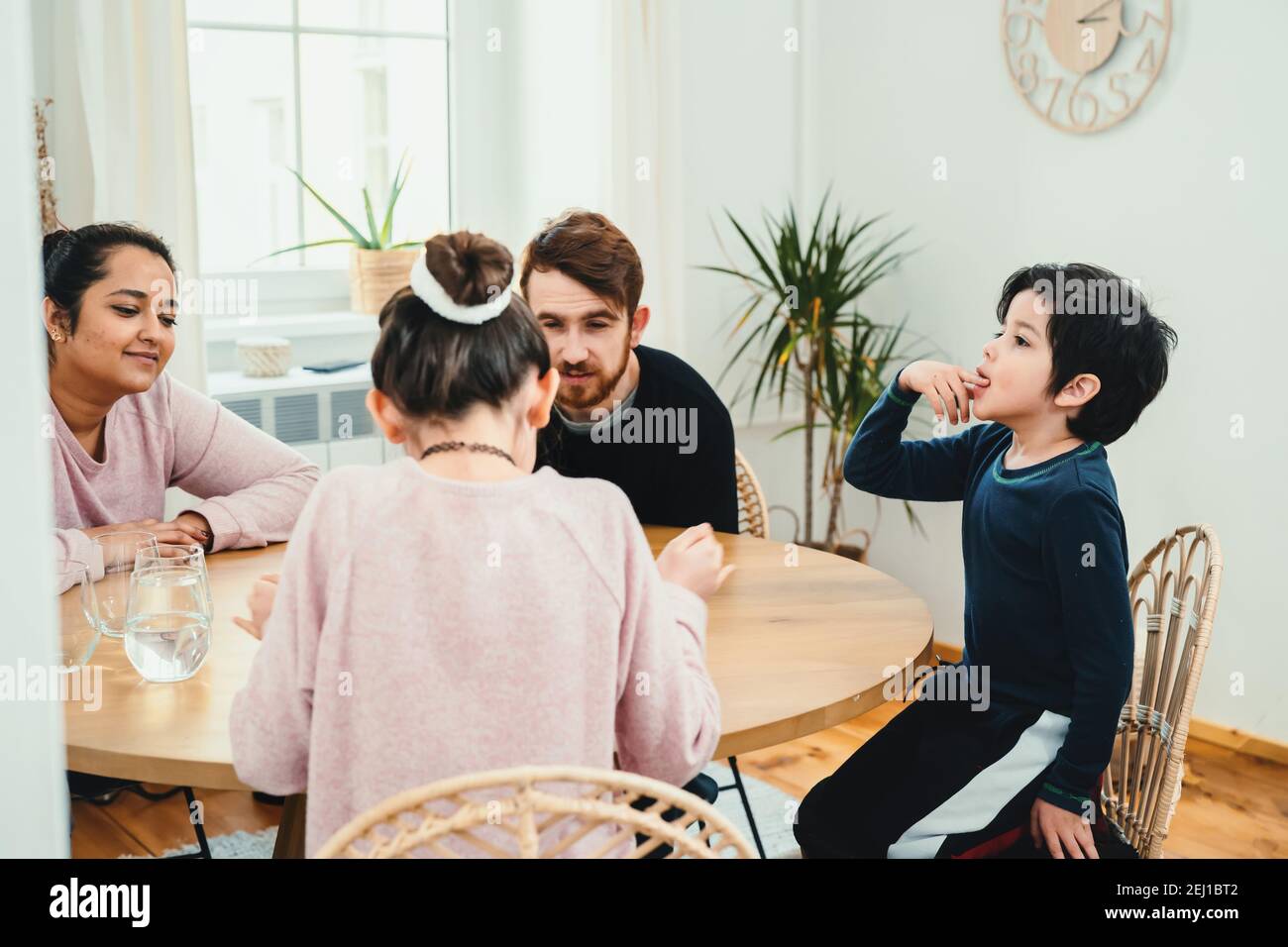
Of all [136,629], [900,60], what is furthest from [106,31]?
[900,60]

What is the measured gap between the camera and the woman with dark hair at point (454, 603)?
1.07 m

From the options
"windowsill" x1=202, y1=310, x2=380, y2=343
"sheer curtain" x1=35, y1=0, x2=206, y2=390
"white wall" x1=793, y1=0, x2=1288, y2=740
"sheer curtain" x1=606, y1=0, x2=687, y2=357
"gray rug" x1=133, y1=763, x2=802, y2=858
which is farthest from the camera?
"sheer curtain" x1=606, y1=0, x2=687, y2=357

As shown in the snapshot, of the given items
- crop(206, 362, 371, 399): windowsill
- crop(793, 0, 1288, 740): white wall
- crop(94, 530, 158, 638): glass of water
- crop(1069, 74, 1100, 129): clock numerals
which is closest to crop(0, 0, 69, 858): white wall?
crop(94, 530, 158, 638): glass of water

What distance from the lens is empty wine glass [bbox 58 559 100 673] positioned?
1.50m

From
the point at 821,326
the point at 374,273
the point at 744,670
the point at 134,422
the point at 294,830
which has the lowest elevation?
the point at 294,830

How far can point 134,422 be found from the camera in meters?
2.19

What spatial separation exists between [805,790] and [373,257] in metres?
1.87

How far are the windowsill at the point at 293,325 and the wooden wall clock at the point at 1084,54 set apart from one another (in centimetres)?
186

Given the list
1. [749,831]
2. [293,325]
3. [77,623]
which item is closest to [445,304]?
[77,623]

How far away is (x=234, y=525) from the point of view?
6.66 ft

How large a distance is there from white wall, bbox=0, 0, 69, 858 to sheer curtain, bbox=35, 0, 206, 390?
2.25 meters

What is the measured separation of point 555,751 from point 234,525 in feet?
3.62

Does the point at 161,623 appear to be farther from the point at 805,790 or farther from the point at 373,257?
the point at 373,257

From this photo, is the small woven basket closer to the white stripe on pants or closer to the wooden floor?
the wooden floor
